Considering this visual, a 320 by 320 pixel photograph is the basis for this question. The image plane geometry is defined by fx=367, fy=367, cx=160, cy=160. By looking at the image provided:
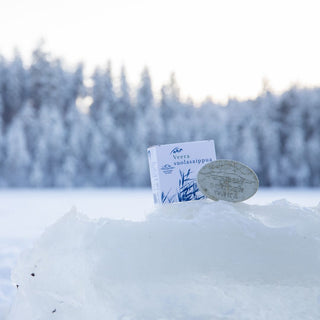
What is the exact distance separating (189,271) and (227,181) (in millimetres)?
520

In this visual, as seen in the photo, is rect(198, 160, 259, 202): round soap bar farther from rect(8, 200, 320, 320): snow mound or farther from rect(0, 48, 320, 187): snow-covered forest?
rect(0, 48, 320, 187): snow-covered forest

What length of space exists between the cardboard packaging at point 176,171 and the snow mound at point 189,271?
0.78 ft

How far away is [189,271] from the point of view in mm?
1588

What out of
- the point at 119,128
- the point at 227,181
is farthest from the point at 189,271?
the point at 119,128

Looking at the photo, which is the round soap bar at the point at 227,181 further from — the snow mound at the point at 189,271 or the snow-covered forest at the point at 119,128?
the snow-covered forest at the point at 119,128

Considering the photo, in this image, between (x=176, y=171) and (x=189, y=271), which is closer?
(x=189, y=271)

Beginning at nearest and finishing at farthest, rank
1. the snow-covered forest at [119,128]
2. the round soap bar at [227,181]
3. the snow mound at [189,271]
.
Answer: the snow mound at [189,271]
the round soap bar at [227,181]
the snow-covered forest at [119,128]

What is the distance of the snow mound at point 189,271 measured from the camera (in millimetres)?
1515

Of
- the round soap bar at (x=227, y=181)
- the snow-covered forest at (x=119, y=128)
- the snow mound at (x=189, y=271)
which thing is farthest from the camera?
the snow-covered forest at (x=119, y=128)

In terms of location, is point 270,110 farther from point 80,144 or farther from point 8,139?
point 8,139

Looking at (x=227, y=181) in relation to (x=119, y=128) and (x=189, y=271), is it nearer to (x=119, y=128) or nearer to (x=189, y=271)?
(x=189, y=271)

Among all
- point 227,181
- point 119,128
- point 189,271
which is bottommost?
point 119,128

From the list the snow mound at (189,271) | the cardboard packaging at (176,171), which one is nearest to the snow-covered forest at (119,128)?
the cardboard packaging at (176,171)

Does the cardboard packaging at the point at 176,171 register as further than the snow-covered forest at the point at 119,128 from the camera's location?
No
